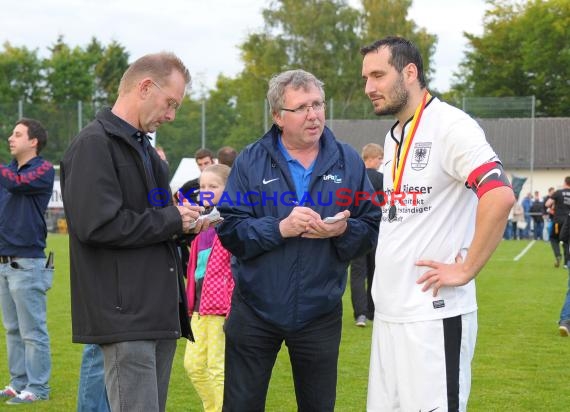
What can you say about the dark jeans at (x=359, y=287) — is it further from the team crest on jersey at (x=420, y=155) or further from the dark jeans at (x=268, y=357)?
the team crest on jersey at (x=420, y=155)

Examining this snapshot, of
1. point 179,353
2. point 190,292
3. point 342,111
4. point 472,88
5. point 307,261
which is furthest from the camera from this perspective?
point 472,88

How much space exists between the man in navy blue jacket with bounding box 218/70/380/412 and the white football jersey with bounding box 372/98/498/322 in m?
0.53

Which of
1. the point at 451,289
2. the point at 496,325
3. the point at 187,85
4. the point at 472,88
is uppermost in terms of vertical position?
the point at 472,88

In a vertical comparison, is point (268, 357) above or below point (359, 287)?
above

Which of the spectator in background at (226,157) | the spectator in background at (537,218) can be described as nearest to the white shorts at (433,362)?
the spectator in background at (226,157)

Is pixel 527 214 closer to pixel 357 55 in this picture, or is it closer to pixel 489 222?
pixel 357 55

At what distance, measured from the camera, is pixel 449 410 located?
3852 millimetres

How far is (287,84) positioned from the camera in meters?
4.62

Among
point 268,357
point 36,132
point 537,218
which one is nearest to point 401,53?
point 268,357

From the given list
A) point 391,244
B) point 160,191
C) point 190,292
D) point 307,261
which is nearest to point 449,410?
point 391,244

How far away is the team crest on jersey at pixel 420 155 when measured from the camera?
12.8 feet

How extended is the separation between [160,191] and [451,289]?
149 cm

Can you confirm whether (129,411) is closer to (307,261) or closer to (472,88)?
(307,261)

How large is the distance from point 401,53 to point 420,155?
1.70 feet
